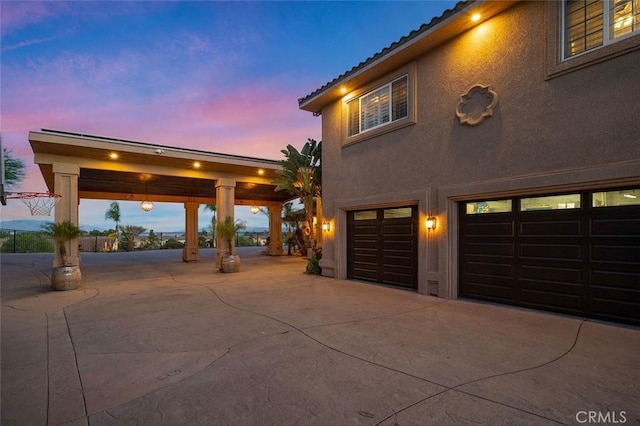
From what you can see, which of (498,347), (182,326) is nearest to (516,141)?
(498,347)

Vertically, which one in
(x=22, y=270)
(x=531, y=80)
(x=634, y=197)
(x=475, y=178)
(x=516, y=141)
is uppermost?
(x=531, y=80)

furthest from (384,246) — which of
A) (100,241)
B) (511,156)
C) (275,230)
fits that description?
(100,241)

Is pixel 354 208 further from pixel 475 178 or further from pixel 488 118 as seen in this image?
pixel 488 118

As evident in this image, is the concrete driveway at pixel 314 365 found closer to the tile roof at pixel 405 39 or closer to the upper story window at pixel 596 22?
the upper story window at pixel 596 22

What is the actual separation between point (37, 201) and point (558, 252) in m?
13.0

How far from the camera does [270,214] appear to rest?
22.5 m

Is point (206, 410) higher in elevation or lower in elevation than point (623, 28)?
lower

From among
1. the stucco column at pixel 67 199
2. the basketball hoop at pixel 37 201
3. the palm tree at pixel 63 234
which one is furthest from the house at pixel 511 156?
the stucco column at pixel 67 199

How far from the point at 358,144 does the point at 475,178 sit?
4047mm

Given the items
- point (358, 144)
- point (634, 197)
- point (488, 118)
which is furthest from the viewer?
point (358, 144)

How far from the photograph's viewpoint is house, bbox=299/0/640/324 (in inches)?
213

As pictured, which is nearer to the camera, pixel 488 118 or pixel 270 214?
pixel 488 118

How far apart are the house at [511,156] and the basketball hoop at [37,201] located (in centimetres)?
911

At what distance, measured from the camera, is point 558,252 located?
6.07m
